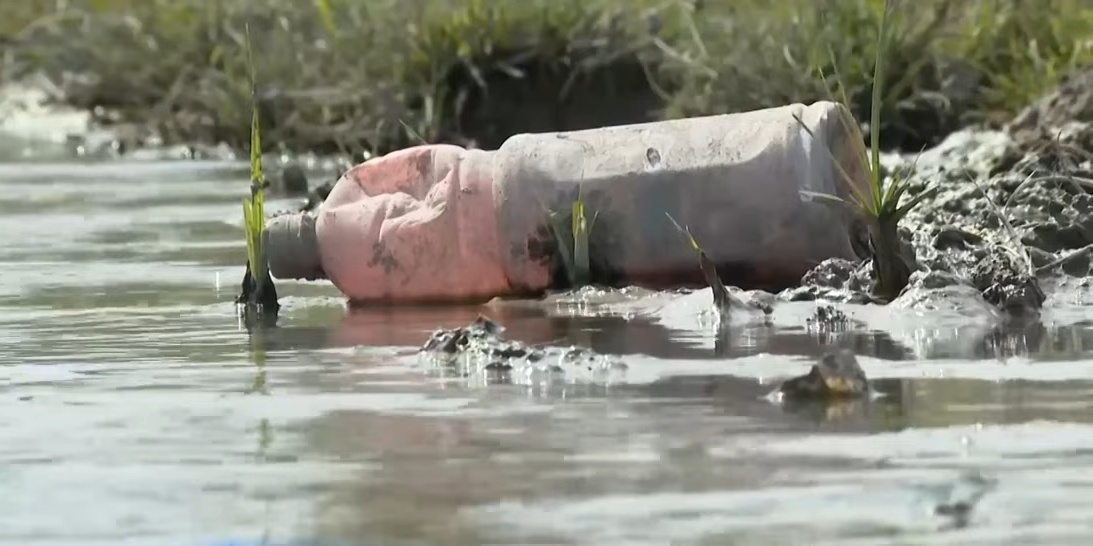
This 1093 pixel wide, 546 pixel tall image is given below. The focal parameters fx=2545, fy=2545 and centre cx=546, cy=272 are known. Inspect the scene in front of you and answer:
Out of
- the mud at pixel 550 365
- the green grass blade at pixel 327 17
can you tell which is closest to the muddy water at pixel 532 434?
the mud at pixel 550 365

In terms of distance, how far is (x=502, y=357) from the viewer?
14.0ft

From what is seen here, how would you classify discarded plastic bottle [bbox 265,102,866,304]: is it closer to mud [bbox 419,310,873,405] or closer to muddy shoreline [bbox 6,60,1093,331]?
muddy shoreline [bbox 6,60,1093,331]

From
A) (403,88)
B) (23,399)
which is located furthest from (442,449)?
(403,88)

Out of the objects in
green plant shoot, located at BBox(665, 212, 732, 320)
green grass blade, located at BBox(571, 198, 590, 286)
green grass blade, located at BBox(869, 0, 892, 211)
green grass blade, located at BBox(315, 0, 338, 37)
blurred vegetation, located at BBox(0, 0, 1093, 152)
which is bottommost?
green plant shoot, located at BBox(665, 212, 732, 320)

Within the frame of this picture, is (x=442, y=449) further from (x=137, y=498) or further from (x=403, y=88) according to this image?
Result: (x=403, y=88)

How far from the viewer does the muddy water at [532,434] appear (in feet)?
9.59

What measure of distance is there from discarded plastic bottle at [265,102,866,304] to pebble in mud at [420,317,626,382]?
2.79ft

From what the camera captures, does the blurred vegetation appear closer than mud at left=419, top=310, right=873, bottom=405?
No

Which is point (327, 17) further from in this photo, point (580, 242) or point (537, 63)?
point (580, 242)

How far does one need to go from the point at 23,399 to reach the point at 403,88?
773cm

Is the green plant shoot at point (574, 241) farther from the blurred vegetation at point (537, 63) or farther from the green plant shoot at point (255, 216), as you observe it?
the blurred vegetation at point (537, 63)

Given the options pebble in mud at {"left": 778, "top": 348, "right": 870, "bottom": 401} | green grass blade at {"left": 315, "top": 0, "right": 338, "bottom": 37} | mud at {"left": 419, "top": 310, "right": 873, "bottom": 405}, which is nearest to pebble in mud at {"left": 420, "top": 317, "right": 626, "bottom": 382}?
mud at {"left": 419, "top": 310, "right": 873, "bottom": 405}

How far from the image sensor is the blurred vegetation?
1013 centimetres

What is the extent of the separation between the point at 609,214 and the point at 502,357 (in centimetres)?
111
